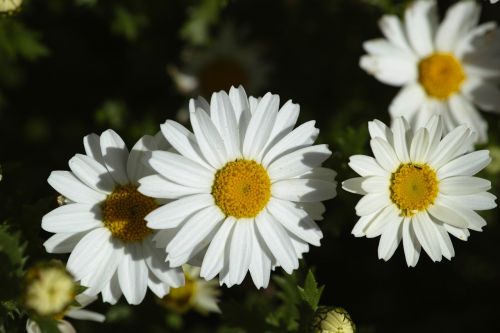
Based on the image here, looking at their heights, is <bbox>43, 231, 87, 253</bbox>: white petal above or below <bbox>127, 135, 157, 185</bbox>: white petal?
below

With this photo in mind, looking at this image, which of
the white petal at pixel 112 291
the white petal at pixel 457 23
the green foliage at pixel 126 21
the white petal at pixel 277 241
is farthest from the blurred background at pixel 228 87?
the white petal at pixel 277 241

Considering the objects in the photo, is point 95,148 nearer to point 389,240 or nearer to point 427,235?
point 389,240

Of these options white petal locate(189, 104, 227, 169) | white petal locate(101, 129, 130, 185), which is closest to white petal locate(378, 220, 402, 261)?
white petal locate(189, 104, 227, 169)

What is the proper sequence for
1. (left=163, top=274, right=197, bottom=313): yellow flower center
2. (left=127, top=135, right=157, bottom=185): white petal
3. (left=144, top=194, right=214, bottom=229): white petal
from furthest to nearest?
(left=163, top=274, right=197, bottom=313): yellow flower center → (left=127, top=135, right=157, bottom=185): white petal → (left=144, top=194, right=214, bottom=229): white petal

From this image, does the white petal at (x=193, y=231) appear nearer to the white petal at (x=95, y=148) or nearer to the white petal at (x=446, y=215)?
the white petal at (x=95, y=148)

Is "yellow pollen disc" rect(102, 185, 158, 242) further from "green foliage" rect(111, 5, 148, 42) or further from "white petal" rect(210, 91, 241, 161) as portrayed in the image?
"green foliage" rect(111, 5, 148, 42)

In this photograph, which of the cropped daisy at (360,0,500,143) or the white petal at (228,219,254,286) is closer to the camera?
the white petal at (228,219,254,286)
